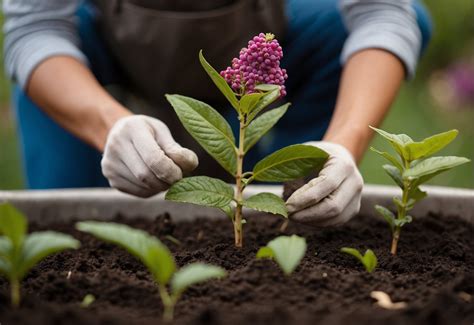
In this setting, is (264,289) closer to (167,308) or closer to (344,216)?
(167,308)

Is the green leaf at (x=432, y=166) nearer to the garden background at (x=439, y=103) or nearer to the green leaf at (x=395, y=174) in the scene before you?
the green leaf at (x=395, y=174)

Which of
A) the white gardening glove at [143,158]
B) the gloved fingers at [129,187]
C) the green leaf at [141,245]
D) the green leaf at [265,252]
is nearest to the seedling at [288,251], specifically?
the green leaf at [265,252]

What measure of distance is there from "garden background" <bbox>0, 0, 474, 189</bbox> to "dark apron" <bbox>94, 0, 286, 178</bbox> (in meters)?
1.26

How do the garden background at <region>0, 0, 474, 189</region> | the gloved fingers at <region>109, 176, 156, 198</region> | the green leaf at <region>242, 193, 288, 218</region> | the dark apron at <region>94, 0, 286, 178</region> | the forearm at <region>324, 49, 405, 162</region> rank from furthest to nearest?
the garden background at <region>0, 0, 474, 189</region>
the dark apron at <region>94, 0, 286, 178</region>
the forearm at <region>324, 49, 405, 162</region>
the gloved fingers at <region>109, 176, 156, 198</region>
the green leaf at <region>242, 193, 288, 218</region>

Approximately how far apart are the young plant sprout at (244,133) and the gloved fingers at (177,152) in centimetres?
15

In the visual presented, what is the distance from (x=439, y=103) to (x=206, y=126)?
291 centimetres

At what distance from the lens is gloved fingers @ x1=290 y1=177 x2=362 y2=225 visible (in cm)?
133

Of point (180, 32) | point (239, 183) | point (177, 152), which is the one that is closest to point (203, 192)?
point (239, 183)

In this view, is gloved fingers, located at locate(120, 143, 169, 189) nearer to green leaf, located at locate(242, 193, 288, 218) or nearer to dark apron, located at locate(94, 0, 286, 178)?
green leaf, located at locate(242, 193, 288, 218)

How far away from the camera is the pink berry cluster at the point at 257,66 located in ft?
3.59

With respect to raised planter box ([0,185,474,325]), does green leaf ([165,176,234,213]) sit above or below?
above

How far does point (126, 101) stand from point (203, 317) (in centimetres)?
177

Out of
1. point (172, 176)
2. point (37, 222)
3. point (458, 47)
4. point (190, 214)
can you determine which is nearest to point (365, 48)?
point (190, 214)

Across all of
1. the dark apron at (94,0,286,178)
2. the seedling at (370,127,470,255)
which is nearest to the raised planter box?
the seedling at (370,127,470,255)
